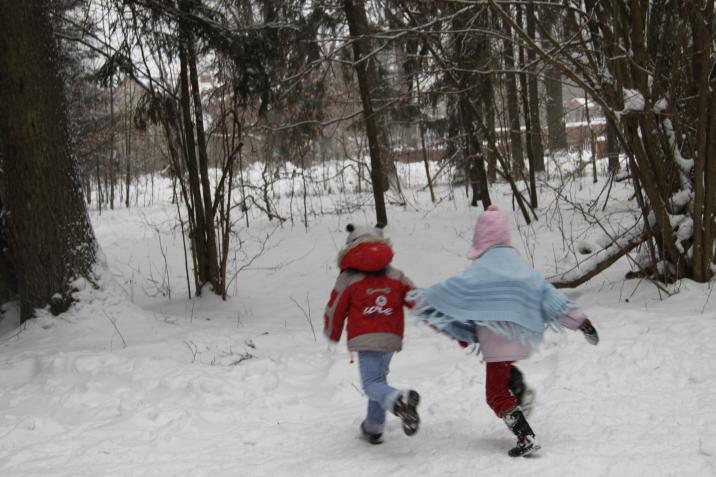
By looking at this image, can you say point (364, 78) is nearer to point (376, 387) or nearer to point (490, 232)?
point (490, 232)

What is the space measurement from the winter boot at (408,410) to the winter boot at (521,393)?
1.84 ft

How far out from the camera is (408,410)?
344 cm

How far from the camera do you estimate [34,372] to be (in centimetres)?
555

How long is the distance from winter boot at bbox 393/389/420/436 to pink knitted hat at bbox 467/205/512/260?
0.86m

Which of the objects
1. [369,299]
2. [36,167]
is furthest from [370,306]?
[36,167]

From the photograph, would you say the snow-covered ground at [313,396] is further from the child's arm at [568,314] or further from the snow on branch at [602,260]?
the child's arm at [568,314]

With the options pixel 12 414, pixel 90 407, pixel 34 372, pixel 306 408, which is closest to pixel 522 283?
pixel 306 408

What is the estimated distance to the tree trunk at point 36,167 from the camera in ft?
21.9

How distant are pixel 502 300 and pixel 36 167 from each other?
5.38 m

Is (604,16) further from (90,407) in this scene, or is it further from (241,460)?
(90,407)

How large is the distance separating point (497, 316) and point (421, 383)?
1989 millimetres

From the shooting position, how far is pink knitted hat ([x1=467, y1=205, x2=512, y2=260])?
3594 mm

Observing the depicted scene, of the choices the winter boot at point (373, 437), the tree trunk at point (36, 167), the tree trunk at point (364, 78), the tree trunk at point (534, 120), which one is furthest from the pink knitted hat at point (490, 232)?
the tree trunk at point (534, 120)

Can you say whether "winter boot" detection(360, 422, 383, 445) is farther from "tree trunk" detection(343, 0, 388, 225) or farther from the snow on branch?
"tree trunk" detection(343, 0, 388, 225)
